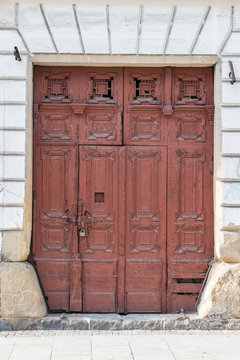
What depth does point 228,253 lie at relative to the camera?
6789 millimetres

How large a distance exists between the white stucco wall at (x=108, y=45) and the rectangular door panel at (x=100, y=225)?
87cm

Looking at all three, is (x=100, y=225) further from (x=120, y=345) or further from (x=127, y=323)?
(x=120, y=345)

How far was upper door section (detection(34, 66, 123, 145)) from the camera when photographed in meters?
7.05

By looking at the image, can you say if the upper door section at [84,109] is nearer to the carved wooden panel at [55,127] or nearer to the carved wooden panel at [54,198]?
the carved wooden panel at [55,127]

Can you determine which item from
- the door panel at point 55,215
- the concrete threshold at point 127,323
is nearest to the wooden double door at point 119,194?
the door panel at point 55,215

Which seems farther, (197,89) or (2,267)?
(197,89)

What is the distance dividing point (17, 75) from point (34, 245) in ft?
7.41

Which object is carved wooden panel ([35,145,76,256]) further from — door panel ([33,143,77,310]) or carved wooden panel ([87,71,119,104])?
carved wooden panel ([87,71,119,104])

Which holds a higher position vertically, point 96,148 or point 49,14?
point 49,14

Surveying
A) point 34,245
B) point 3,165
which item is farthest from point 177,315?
point 3,165

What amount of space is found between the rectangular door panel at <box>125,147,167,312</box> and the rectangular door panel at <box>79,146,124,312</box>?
17 cm

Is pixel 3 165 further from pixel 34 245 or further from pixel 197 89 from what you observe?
pixel 197 89

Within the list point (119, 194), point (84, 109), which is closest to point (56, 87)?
point (84, 109)

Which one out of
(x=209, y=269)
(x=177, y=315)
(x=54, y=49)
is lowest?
(x=177, y=315)
